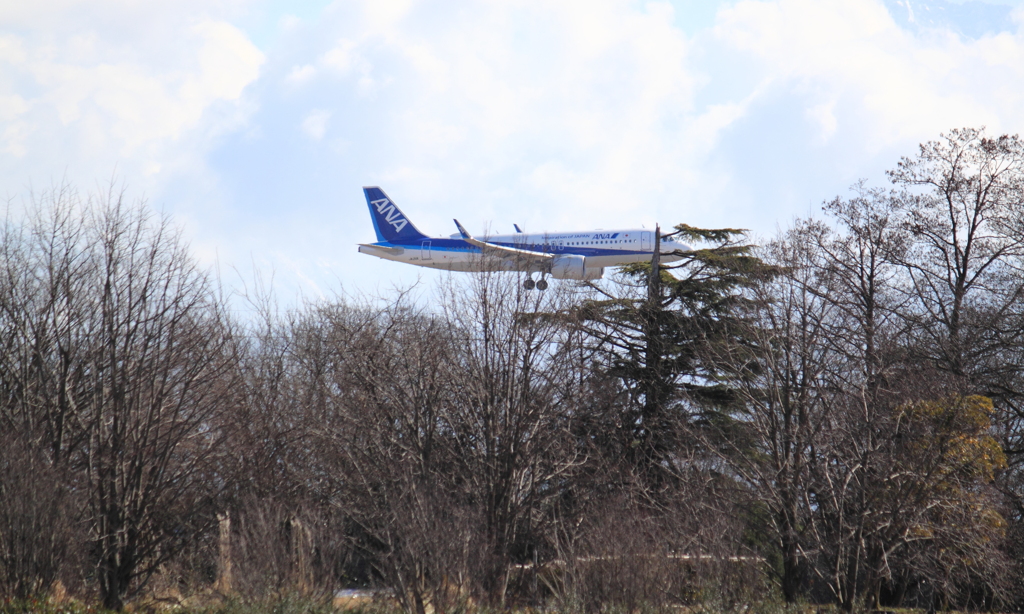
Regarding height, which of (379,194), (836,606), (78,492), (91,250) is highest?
(379,194)

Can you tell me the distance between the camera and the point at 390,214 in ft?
197

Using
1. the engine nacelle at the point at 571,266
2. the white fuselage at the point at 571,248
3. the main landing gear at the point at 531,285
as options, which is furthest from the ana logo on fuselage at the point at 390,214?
the main landing gear at the point at 531,285

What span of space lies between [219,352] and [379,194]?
47.2 m

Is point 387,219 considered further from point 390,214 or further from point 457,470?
point 457,470

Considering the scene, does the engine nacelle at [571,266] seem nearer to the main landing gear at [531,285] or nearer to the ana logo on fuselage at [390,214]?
the main landing gear at [531,285]

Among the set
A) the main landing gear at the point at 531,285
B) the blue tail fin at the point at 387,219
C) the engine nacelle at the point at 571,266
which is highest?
the blue tail fin at the point at 387,219

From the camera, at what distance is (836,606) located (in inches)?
552

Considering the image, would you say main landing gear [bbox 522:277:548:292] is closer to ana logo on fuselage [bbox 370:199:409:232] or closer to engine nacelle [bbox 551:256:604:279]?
engine nacelle [bbox 551:256:604:279]

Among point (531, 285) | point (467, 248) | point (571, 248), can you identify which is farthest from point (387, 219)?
point (531, 285)

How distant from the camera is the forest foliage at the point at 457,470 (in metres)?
12.3

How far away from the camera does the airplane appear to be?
21391mm

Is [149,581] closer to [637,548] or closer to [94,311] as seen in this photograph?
[94,311]

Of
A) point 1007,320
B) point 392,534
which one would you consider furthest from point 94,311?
point 1007,320

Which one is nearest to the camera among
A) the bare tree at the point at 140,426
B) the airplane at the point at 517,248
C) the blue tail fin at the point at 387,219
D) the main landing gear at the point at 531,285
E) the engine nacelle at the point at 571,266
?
the bare tree at the point at 140,426
